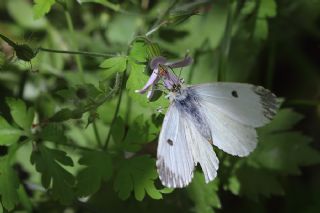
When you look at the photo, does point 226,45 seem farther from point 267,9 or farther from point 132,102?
point 132,102

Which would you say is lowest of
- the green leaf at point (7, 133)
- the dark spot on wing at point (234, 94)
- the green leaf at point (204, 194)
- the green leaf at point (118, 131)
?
the green leaf at point (204, 194)

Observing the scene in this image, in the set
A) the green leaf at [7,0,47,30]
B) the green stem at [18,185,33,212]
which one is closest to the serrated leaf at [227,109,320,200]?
the green stem at [18,185,33,212]

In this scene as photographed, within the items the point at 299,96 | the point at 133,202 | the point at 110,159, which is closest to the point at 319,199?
the point at 299,96

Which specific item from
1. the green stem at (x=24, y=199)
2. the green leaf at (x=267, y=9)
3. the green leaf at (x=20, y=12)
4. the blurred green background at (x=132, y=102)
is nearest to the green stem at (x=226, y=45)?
the blurred green background at (x=132, y=102)

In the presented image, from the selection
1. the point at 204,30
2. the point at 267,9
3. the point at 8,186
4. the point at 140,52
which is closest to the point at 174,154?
the point at 140,52

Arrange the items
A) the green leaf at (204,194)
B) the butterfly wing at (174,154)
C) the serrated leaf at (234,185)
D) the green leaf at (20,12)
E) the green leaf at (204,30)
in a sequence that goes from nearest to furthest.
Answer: the butterfly wing at (174,154), the green leaf at (204,194), the serrated leaf at (234,185), the green leaf at (204,30), the green leaf at (20,12)

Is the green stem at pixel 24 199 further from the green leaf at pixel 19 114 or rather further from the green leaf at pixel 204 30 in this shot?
the green leaf at pixel 204 30
